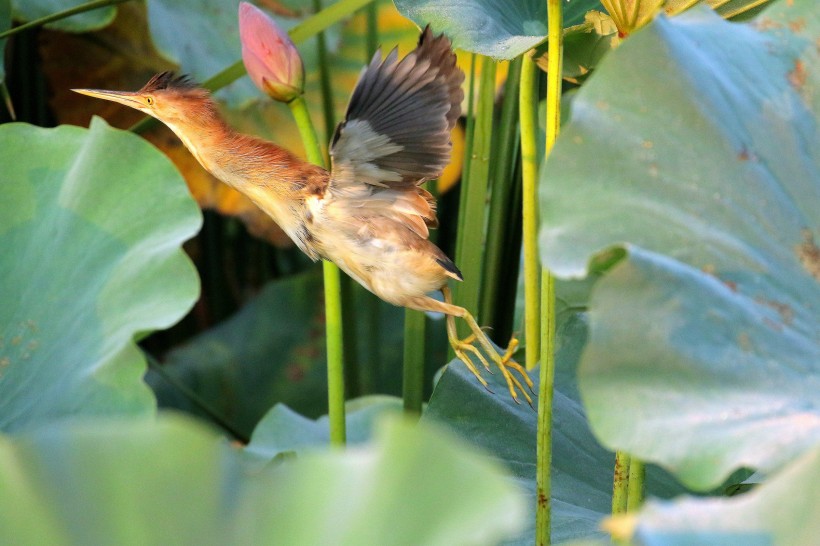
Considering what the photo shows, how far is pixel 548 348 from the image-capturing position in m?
0.64

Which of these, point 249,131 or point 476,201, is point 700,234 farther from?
point 249,131

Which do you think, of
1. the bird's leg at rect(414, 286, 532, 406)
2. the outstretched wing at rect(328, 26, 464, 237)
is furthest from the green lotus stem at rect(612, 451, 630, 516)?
the outstretched wing at rect(328, 26, 464, 237)

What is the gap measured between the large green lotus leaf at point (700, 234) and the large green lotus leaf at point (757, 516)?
7 cm

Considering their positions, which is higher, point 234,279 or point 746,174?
point 746,174

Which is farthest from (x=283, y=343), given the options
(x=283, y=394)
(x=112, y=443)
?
(x=112, y=443)

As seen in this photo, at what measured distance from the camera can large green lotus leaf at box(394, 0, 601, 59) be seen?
31.0 inches

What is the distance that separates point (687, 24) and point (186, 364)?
121 centimetres

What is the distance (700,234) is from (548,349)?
0.45ft

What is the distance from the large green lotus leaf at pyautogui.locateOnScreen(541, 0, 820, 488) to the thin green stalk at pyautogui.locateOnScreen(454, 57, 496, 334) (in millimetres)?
381

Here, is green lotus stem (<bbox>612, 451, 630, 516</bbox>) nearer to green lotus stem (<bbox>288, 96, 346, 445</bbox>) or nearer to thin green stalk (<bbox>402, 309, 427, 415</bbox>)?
green lotus stem (<bbox>288, 96, 346, 445</bbox>)

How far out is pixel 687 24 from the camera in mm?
598

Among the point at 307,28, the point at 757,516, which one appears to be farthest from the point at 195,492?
the point at 307,28

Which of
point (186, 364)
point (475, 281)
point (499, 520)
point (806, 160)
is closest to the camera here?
point (499, 520)

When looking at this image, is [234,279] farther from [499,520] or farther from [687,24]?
[499,520]
